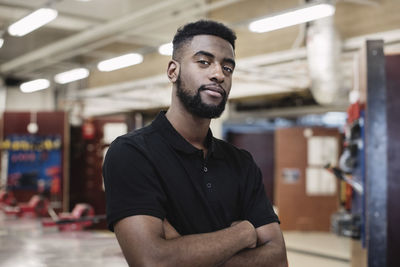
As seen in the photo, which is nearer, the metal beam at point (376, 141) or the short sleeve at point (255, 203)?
the short sleeve at point (255, 203)

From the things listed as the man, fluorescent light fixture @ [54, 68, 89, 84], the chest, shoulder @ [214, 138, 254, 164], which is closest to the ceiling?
fluorescent light fixture @ [54, 68, 89, 84]

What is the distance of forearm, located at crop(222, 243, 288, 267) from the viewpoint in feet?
5.62

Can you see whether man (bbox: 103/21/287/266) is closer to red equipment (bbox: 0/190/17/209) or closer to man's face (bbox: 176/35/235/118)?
man's face (bbox: 176/35/235/118)

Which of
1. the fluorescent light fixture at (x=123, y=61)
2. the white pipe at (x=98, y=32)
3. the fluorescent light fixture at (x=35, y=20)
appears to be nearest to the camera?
the fluorescent light fixture at (x=35, y=20)

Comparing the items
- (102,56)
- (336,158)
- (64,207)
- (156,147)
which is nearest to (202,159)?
(156,147)

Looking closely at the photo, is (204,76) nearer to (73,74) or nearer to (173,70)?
(173,70)

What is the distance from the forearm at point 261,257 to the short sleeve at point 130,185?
34 centimetres

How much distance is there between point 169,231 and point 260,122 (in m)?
12.7

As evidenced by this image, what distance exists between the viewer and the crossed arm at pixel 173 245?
60.4 inches

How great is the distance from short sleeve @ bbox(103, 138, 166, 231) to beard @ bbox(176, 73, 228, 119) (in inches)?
10.2

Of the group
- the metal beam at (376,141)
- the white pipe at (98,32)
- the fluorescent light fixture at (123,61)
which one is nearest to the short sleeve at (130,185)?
the metal beam at (376,141)

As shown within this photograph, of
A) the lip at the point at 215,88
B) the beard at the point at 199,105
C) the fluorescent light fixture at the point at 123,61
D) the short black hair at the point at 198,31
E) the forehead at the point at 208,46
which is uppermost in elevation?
the fluorescent light fixture at the point at 123,61

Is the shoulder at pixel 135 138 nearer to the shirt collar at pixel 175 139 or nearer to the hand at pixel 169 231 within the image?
the shirt collar at pixel 175 139

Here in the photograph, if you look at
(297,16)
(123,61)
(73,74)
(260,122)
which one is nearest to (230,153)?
(297,16)
